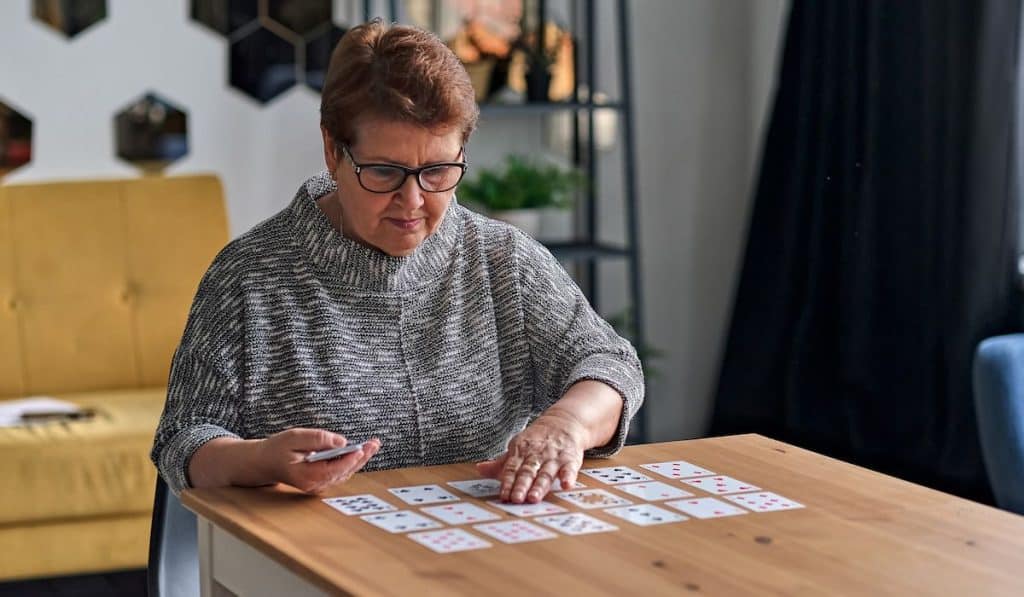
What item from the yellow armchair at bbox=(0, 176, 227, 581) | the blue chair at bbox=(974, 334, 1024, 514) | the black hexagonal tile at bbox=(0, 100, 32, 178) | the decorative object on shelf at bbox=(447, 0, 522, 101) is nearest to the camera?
the blue chair at bbox=(974, 334, 1024, 514)

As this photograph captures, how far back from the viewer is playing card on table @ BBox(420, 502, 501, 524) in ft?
5.04

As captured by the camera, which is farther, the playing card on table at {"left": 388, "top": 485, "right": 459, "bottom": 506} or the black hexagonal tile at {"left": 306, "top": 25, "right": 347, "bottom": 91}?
the black hexagonal tile at {"left": 306, "top": 25, "right": 347, "bottom": 91}

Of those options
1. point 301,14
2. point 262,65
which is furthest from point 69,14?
point 301,14

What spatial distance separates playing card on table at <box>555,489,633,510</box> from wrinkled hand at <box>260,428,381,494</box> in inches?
8.9

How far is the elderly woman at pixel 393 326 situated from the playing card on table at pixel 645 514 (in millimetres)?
108

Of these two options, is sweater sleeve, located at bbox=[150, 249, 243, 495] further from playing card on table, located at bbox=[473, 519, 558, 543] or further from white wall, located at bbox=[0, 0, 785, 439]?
white wall, located at bbox=[0, 0, 785, 439]

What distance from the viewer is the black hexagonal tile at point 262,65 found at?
4078mm

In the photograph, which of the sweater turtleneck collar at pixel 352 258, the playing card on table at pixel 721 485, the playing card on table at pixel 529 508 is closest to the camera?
the playing card on table at pixel 529 508

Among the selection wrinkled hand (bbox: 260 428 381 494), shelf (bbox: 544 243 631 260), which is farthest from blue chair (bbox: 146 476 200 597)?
shelf (bbox: 544 243 631 260)

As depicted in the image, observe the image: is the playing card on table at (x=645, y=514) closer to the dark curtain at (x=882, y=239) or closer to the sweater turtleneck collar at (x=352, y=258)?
the sweater turtleneck collar at (x=352, y=258)

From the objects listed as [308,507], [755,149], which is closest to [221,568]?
[308,507]

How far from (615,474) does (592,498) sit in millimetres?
125

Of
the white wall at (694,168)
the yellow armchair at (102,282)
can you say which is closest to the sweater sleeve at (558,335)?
the yellow armchair at (102,282)

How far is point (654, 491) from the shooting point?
5.51 feet
